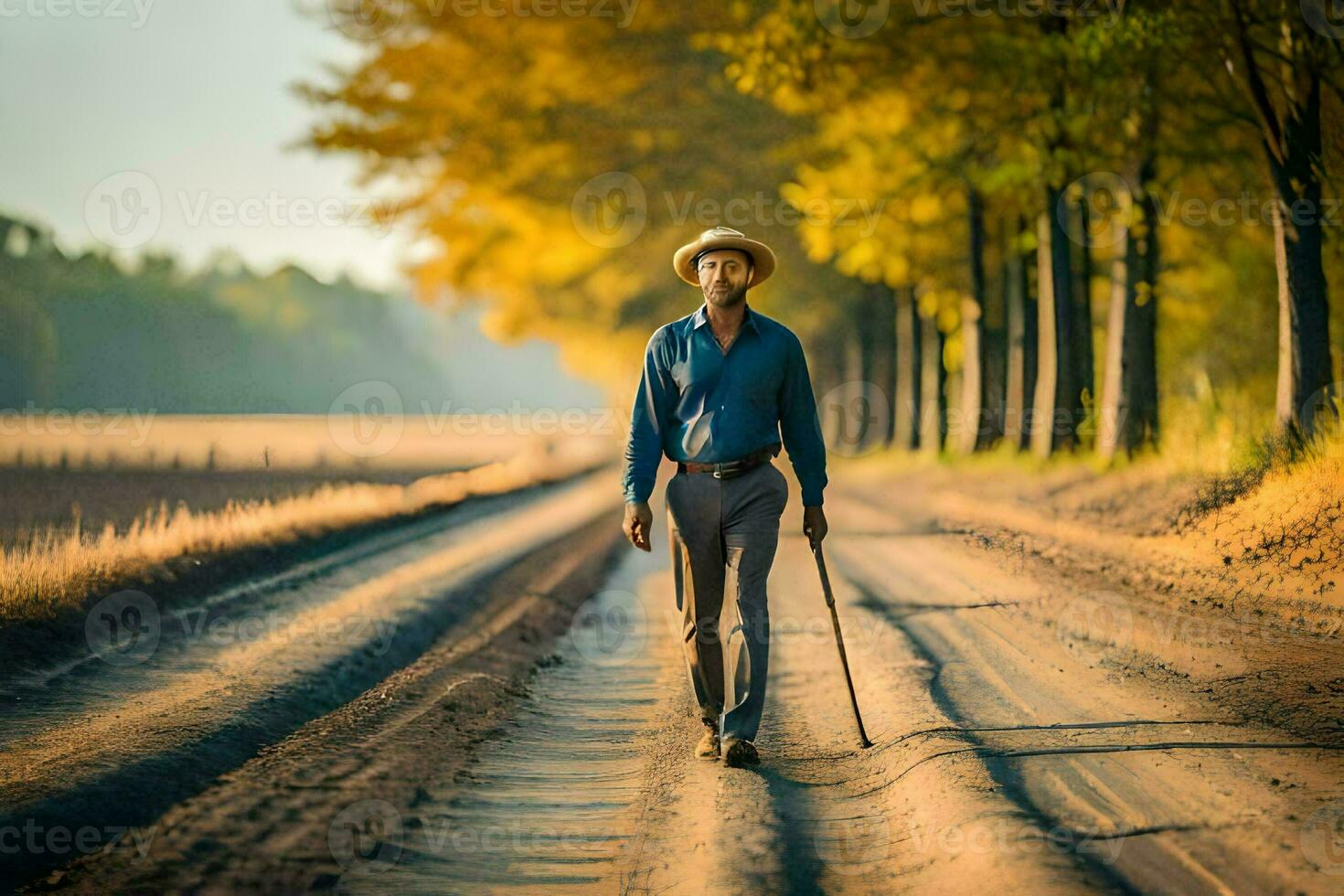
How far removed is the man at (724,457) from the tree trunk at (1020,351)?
1612cm

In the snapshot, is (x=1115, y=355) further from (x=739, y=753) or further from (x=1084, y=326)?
(x=739, y=753)

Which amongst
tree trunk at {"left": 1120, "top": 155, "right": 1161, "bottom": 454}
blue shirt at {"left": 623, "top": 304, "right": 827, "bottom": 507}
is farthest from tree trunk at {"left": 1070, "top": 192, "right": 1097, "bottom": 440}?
blue shirt at {"left": 623, "top": 304, "right": 827, "bottom": 507}

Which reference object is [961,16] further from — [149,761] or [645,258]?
[645,258]

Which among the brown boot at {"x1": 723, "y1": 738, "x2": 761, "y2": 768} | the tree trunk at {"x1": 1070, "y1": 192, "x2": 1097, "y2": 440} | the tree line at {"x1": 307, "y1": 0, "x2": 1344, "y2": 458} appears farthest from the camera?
the tree trunk at {"x1": 1070, "y1": 192, "x2": 1097, "y2": 440}

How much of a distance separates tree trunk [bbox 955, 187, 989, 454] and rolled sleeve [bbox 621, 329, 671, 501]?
1732 centimetres

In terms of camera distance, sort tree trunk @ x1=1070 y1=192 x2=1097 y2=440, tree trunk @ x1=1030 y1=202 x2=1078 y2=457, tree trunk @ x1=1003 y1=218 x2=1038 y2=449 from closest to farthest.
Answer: tree trunk @ x1=1030 y1=202 x2=1078 y2=457, tree trunk @ x1=1070 y1=192 x2=1097 y2=440, tree trunk @ x1=1003 y1=218 x2=1038 y2=449

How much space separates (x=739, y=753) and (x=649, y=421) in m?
1.65

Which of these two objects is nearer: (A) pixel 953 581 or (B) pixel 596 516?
(A) pixel 953 581

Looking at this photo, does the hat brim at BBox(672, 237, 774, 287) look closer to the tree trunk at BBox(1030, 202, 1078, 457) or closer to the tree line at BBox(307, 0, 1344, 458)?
the tree line at BBox(307, 0, 1344, 458)

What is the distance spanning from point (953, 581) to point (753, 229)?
15.7 metres

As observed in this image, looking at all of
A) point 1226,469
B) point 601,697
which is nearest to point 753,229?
point 1226,469

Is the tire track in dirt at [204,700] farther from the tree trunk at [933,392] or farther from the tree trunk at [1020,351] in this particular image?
the tree trunk at [933,392]

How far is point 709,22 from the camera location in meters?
21.6

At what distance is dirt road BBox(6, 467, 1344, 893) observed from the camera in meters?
4.49
